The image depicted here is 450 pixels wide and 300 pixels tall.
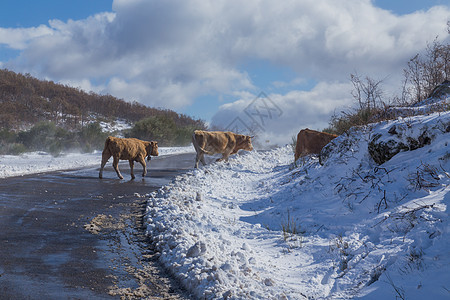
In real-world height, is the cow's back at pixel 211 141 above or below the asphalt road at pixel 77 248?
above

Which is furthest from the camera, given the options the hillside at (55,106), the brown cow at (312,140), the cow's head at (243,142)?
the hillside at (55,106)

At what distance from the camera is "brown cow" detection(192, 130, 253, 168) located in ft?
59.4

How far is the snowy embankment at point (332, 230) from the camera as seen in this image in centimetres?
384

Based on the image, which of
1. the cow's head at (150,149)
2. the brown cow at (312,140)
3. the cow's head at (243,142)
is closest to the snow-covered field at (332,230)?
the brown cow at (312,140)

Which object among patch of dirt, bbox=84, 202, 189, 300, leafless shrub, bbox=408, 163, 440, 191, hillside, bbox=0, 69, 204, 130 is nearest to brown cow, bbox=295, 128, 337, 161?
leafless shrub, bbox=408, 163, 440, 191

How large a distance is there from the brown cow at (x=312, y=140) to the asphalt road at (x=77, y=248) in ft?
20.8

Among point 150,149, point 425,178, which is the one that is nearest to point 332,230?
point 425,178

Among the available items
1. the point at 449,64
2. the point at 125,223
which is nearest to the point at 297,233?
the point at 125,223

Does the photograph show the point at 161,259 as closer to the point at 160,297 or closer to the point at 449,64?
the point at 160,297

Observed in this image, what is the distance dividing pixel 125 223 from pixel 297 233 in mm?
3000

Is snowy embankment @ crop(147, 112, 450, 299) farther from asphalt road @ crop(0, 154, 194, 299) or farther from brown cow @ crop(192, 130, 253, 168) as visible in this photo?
brown cow @ crop(192, 130, 253, 168)

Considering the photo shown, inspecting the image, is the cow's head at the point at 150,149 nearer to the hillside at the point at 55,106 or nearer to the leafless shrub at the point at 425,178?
the leafless shrub at the point at 425,178

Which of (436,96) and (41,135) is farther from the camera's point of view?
(41,135)

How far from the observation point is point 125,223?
687cm
